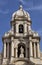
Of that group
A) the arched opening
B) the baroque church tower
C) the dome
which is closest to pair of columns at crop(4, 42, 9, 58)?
the baroque church tower

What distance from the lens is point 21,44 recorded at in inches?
1859

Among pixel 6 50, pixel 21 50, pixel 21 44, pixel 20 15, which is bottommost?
pixel 21 50

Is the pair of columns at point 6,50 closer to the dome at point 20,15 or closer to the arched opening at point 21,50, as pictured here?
the arched opening at point 21,50

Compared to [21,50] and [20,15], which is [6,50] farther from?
[20,15]

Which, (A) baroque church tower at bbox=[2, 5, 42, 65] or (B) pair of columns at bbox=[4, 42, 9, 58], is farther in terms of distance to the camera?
(B) pair of columns at bbox=[4, 42, 9, 58]

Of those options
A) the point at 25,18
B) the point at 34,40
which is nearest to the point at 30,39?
the point at 34,40

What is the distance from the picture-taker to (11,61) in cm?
4491

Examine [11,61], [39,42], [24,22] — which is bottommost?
[11,61]

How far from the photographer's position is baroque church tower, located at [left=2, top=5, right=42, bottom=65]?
45.4 m

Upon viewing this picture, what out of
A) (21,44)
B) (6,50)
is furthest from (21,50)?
(6,50)

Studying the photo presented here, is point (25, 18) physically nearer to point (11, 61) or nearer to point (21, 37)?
point (21, 37)

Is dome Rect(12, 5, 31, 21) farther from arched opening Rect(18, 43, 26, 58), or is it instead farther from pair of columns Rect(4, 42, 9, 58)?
pair of columns Rect(4, 42, 9, 58)

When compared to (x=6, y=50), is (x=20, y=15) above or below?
above

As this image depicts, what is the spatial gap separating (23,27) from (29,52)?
14.5 feet
